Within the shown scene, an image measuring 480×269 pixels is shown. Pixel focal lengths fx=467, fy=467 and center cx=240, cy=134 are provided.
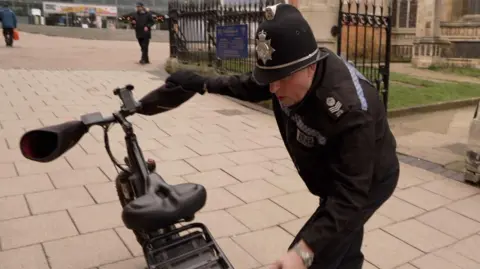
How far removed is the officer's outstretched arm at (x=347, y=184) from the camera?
5.29 feet

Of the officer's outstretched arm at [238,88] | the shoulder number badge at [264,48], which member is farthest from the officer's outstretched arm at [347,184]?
the officer's outstretched arm at [238,88]

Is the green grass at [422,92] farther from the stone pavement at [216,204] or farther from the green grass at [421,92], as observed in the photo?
the stone pavement at [216,204]

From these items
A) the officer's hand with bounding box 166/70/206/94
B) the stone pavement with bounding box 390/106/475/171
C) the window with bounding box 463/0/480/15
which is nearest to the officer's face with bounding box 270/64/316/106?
the officer's hand with bounding box 166/70/206/94

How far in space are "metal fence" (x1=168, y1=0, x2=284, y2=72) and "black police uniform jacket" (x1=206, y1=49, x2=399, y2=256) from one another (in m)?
6.47

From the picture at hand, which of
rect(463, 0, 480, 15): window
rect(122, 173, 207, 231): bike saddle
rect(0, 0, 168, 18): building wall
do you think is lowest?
rect(122, 173, 207, 231): bike saddle

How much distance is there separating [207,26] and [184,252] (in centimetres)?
905

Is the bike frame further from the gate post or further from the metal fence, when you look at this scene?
the gate post

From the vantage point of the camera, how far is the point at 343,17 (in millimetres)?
7352

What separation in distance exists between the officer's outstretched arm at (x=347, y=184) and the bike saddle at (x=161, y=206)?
514mm

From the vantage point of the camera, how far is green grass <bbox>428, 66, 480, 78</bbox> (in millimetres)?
15503

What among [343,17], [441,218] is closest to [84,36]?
[343,17]

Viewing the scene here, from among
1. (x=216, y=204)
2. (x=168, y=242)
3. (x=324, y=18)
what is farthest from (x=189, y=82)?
(x=324, y=18)

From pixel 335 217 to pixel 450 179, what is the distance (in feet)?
13.1

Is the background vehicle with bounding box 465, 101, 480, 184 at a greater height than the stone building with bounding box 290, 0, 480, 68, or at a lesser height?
lesser
